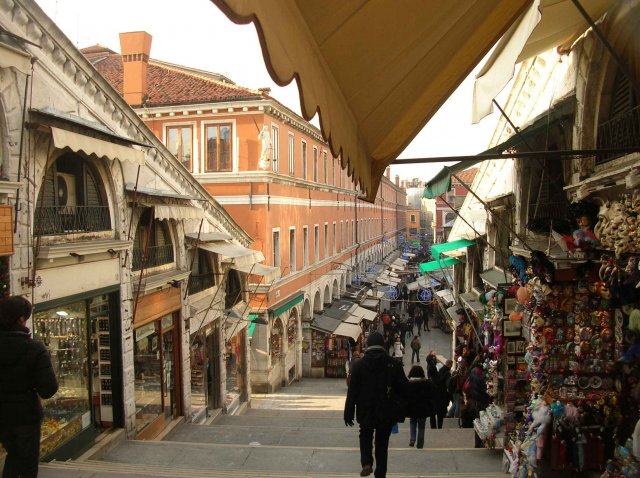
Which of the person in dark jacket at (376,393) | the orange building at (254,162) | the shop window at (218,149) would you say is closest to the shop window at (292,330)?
the orange building at (254,162)

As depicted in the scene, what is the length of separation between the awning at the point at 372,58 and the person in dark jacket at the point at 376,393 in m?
1.68

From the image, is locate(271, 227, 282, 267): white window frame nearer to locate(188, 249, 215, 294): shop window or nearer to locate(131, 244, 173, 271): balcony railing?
locate(188, 249, 215, 294): shop window

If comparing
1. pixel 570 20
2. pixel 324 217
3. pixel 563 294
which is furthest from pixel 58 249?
pixel 324 217

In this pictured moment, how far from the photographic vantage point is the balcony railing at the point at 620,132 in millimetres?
5559

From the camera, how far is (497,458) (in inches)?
295

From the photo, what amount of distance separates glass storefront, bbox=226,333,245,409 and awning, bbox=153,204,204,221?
613 cm

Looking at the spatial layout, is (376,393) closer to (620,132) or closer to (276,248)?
(620,132)

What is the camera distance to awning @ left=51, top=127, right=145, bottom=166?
6.37 meters

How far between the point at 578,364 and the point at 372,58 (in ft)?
15.1

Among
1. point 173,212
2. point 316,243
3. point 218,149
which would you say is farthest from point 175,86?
point 173,212

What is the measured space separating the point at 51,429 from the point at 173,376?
4083 mm

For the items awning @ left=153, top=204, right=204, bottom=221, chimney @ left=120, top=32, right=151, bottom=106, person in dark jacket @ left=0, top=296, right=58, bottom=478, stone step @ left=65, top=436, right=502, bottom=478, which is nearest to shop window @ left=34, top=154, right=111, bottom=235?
awning @ left=153, top=204, right=204, bottom=221

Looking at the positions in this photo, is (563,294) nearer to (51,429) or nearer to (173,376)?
(51,429)

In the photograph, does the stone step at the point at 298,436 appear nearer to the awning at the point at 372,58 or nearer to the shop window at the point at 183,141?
the awning at the point at 372,58
